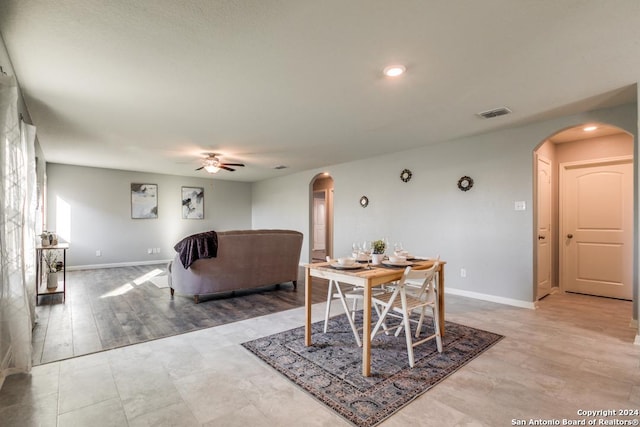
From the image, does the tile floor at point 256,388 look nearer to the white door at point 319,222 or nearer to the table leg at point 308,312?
the table leg at point 308,312

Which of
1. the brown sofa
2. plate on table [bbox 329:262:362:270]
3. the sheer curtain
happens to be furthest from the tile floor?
the brown sofa

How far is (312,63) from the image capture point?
95.7 inches

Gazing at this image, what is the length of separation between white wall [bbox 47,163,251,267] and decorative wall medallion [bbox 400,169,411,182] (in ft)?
18.9

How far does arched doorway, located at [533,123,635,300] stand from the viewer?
14.4ft

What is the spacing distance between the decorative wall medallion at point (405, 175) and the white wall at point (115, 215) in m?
5.75

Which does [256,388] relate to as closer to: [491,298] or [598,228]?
[491,298]

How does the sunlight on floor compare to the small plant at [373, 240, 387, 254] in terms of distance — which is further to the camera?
the sunlight on floor

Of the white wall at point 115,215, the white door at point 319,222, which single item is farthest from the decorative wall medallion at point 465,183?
the white wall at point 115,215

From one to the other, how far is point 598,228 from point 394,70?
4352mm

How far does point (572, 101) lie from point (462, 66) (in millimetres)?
1606

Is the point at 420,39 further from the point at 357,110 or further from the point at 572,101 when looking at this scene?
the point at 572,101

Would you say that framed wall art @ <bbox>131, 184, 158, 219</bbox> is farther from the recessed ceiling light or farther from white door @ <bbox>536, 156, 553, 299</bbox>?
white door @ <bbox>536, 156, 553, 299</bbox>

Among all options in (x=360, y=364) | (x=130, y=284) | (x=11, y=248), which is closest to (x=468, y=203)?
(x=360, y=364)

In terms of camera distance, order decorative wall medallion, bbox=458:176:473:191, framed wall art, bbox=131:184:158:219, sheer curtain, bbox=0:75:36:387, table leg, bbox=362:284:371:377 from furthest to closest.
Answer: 1. framed wall art, bbox=131:184:158:219
2. decorative wall medallion, bbox=458:176:473:191
3. table leg, bbox=362:284:371:377
4. sheer curtain, bbox=0:75:36:387
